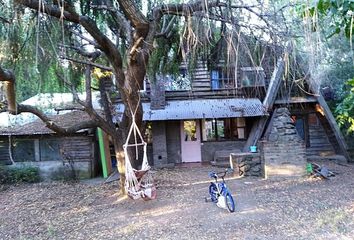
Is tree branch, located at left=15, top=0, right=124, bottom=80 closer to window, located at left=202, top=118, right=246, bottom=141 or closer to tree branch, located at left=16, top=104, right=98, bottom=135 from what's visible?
tree branch, located at left=16, top=104, right=98, bottom=135

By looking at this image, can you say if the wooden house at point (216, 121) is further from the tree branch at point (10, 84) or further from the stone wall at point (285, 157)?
the tree branch at point (10, 84)

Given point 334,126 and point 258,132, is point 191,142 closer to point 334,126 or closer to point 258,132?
point 258,132

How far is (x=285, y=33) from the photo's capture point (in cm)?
477

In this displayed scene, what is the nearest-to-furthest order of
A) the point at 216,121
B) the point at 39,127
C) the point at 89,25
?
the point at 89,25 → the point at 39,127 → the point at 216,121

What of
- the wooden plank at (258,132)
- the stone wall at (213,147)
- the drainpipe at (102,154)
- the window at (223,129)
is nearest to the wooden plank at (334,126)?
the wooden plank at (258,132)

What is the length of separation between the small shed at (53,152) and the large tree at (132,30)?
12.5ft

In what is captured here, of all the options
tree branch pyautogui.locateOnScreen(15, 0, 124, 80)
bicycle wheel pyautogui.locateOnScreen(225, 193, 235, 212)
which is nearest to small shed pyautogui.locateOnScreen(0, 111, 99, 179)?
tree branch pyautogui.locateOnScreen(15, 0, 124, 80)

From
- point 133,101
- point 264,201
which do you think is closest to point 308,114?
point 264,201

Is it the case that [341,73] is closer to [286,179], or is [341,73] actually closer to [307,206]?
[286,179]

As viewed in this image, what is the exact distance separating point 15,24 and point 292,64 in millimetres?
4439

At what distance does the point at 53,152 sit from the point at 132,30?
7.52 metres

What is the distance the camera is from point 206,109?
43.7 ft

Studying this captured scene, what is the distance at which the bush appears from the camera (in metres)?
11.6

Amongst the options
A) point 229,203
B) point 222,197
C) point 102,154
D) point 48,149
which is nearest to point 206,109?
point 102,154
